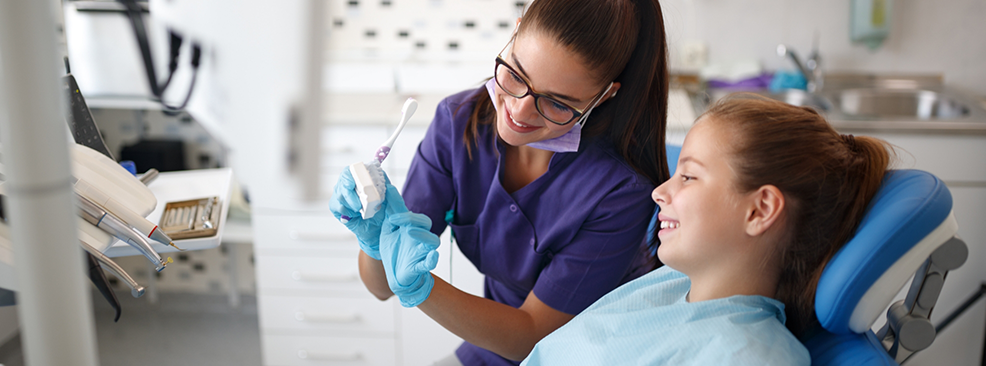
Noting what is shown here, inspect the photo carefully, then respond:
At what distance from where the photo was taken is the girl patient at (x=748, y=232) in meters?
0.80

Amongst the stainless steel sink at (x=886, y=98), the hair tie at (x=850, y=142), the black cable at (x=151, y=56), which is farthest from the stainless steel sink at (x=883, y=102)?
the black cable at (x=151, y=56)

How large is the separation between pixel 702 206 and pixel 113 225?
0.83 metres

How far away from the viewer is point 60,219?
1.20ft

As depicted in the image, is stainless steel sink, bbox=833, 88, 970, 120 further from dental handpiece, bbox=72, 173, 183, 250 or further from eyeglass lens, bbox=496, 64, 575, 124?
dental handpiece, bbox=72, 173, 183, 250

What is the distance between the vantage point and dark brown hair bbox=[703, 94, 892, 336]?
80 cm

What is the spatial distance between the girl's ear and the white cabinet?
127cm

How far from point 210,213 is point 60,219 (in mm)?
751

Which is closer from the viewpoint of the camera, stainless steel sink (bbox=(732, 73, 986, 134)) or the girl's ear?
the girl's ear

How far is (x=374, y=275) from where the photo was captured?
1156 mm

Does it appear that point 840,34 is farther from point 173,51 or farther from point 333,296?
point 173,51

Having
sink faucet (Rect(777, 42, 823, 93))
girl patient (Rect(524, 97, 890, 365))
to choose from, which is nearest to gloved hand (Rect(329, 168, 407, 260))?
girl patient (Rect(524, 97, 890, 365))

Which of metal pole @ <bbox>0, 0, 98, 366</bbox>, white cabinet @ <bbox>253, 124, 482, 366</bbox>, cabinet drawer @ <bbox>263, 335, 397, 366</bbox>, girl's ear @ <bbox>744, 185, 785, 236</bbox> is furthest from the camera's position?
cabinet drawer @ <bbox>263, 335, 397, 366</bbox>

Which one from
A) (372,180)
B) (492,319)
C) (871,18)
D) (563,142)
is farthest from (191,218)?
(871,18)

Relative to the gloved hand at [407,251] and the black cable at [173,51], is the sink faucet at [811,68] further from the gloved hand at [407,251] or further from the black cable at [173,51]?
the black cable at [173,51]
